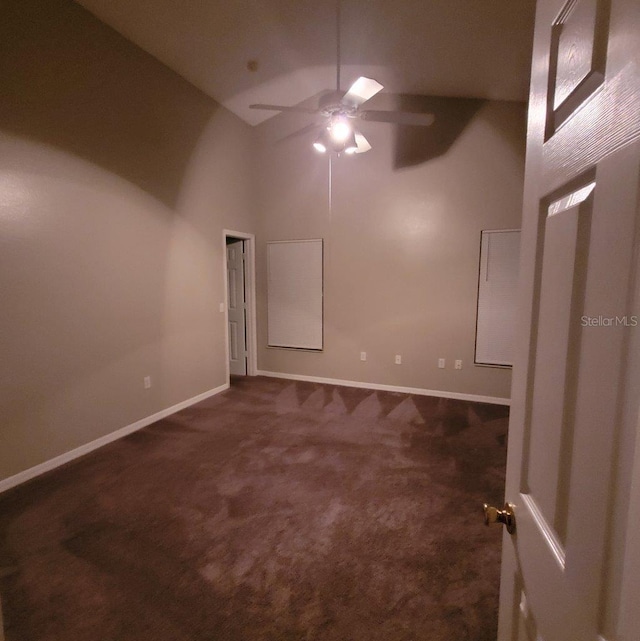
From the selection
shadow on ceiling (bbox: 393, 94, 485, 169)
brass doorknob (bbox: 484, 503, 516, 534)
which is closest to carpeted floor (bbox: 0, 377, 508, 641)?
brass doorknob (bbox: 484, 503, 516, 534)

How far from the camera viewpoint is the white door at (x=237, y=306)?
17.0 ft

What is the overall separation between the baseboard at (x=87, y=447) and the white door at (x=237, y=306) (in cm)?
120

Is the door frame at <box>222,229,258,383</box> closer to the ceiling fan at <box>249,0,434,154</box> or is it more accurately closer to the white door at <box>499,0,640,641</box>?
the ceiling fan at <box>249,0,434,154</box>

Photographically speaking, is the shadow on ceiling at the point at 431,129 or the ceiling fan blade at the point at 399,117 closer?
the ceiling fan blade at the point at 399,117

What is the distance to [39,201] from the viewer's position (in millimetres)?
2551

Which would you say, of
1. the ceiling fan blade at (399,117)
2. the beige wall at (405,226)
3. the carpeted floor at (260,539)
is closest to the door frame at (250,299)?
the beige wall at (405,226)

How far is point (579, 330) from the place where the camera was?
Answer: 21.1 inches

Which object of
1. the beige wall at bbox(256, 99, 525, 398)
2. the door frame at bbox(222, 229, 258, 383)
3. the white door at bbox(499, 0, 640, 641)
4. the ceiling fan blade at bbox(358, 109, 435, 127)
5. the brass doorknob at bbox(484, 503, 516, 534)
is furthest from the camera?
the door frame at bbox(222, 229, 258, 383)

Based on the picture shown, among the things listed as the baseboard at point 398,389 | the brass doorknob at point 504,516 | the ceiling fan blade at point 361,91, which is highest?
the ceiling fan blade at point 361,91

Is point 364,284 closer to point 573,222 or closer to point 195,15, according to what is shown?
point 195,15

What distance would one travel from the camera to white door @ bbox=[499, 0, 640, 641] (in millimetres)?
411

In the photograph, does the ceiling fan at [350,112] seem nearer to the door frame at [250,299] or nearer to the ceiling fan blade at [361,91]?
the ceiling fan blade at [361,91]

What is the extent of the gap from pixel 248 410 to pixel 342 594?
2540 millimetres

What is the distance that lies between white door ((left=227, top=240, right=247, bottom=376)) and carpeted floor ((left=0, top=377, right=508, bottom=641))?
2.09 m
